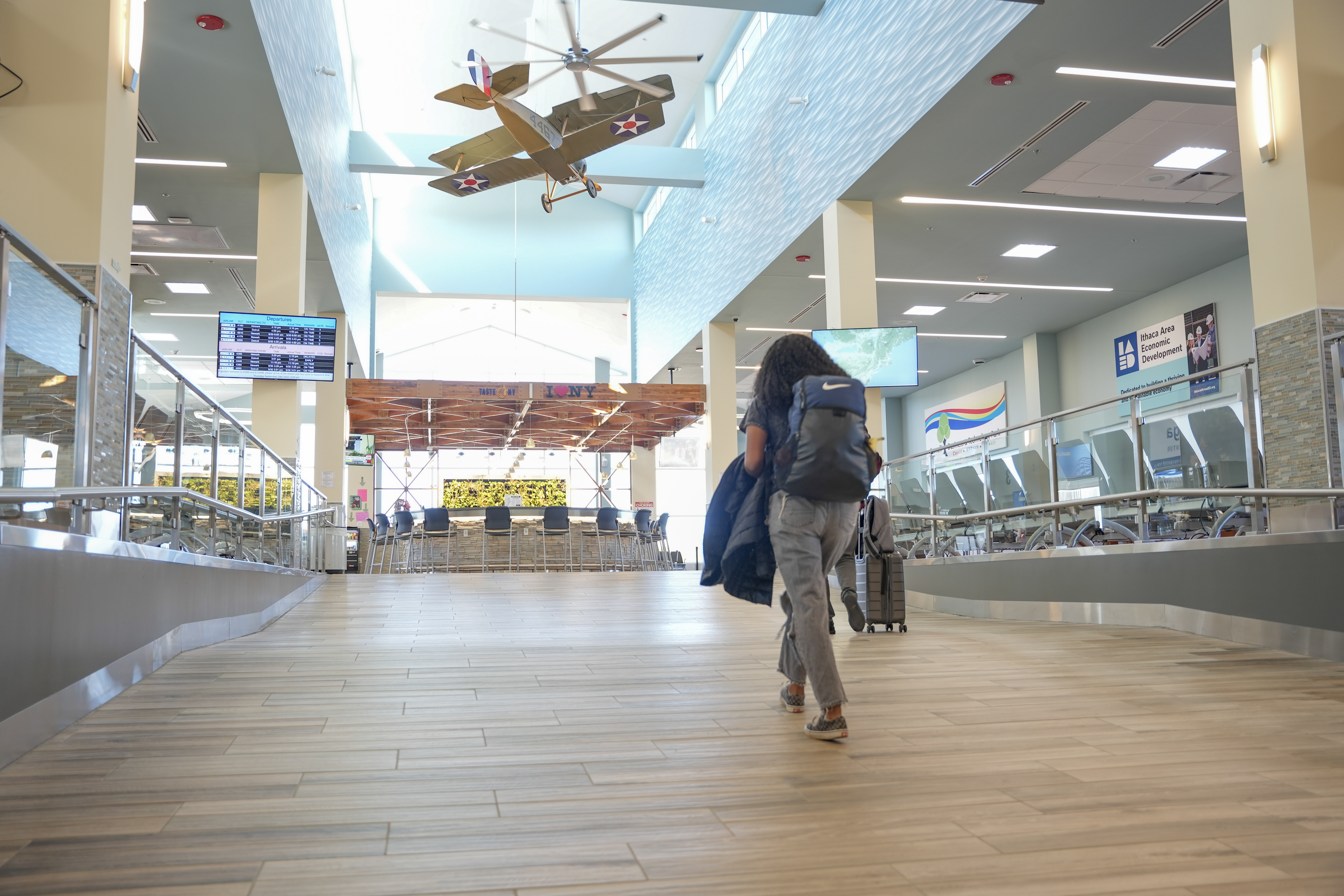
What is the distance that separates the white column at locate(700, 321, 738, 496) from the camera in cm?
1368

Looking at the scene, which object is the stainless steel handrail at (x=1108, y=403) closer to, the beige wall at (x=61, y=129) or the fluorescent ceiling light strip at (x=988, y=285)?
the fluorescent ceiling light strip at (x=988, y=285)

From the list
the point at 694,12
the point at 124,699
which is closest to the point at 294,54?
the point at 694,12

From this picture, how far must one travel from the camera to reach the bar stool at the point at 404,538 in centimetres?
1427

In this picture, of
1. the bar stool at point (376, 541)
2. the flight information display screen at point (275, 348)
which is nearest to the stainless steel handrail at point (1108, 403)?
the flight information display screen at point (275, 348)

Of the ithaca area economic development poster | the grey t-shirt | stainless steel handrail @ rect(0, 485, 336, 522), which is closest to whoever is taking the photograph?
stainless steel handrail @ rect(0, 485, 336, 522)

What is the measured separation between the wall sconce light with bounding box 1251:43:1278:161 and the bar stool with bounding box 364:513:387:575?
11797 mm

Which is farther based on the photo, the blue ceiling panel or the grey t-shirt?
the blue ceiling panel

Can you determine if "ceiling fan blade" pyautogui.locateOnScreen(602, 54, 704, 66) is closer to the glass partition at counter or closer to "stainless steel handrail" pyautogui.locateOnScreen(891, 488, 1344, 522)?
"stainless steel handrail" pyautogui.locateOnScreen(891, 488, 1344, 522)

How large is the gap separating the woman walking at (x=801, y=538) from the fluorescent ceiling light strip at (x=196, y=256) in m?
9.98

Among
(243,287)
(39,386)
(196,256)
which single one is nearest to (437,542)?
(243,287)

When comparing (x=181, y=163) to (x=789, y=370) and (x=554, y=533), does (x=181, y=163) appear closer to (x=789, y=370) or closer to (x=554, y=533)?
(x=554, y=533)

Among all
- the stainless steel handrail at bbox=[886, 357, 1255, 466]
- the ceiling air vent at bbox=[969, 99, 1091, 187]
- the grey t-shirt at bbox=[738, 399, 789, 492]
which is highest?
the ceiling air vent at bbox=[969, 99, 1091, 187]

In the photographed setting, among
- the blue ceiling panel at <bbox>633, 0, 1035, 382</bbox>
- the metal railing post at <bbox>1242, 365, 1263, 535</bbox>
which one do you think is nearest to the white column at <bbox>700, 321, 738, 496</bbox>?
the blue ceiling panel at <bbox>633, 0, 1035, 382</bbox>

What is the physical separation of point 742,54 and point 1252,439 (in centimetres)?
1041
